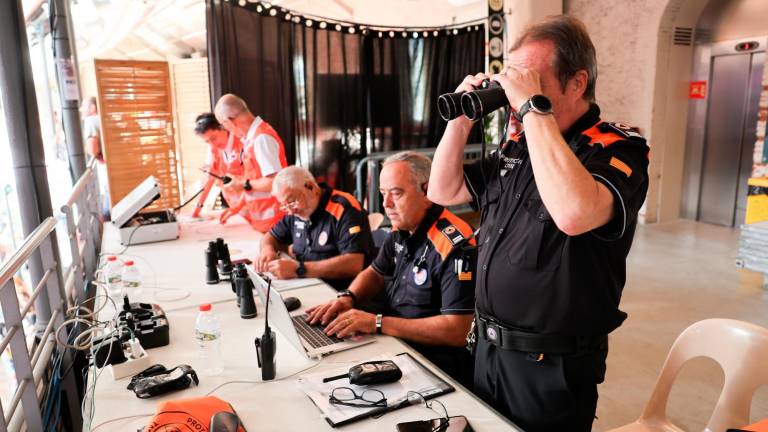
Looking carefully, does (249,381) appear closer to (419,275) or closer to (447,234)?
(419,275)

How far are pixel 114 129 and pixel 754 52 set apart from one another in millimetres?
6302

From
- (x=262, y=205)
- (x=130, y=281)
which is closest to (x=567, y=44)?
(x=130, y=281)

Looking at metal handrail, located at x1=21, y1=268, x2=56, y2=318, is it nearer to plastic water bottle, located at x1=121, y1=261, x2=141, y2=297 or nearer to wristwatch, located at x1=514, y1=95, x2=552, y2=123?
plastic water bottle, located at x1=121, y1=261, x2=141, y2=297

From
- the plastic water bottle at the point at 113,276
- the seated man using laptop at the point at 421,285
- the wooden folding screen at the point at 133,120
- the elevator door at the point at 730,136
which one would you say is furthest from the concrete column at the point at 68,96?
the elevator door at the point at 730,136

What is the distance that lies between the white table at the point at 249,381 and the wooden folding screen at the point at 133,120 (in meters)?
2.14

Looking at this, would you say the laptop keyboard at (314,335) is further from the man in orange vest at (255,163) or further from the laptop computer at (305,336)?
the man in orange vest at (255,163)

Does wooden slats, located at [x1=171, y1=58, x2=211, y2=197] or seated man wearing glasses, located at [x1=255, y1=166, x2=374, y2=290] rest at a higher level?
wooden slats, located at [x1=171, y1=58, x2=211, y2=197]

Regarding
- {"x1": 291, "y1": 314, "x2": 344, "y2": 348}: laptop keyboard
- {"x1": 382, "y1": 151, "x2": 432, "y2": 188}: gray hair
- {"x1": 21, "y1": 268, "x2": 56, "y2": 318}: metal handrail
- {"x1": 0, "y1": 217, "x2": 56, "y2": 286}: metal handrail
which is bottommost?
{"x1": 291, "y1": 314, "x2": 344, "y2": 348}: laptop keyboard

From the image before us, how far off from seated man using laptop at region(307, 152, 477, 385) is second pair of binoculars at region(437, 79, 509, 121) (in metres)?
0.66

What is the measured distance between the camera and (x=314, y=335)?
1.78m

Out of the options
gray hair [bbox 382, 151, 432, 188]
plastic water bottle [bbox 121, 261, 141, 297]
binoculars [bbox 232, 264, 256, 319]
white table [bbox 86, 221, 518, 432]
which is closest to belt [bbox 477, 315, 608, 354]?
white table [bbox 86, 221, 518, 432]

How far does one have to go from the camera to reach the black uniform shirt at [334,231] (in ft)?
8.83

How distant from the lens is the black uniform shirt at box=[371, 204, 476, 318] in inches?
72.9

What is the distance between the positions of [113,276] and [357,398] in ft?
5.07
